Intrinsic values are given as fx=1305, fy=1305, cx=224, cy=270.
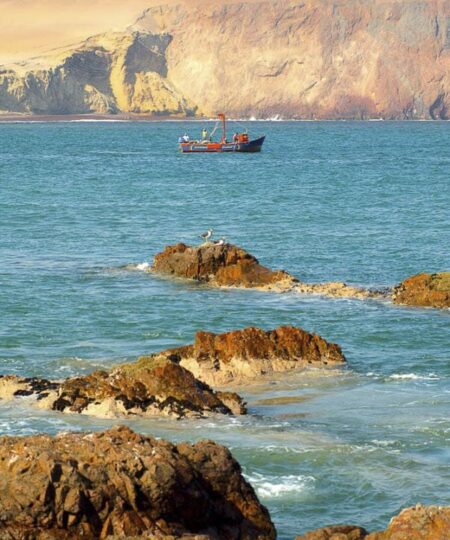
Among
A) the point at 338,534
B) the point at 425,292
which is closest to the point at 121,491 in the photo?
the point at 338,534

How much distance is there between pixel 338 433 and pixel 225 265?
638 inches

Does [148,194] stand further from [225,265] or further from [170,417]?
[170,417]

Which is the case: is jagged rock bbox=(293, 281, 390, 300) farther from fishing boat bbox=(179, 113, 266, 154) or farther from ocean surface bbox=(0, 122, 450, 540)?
fishing boat bbox=(179, 113, 266, 154)

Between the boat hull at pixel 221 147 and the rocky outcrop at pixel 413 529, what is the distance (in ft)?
335

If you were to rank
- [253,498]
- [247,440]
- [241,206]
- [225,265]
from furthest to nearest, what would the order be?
[241,206] < [225,265] < [247,440] < [253,498]

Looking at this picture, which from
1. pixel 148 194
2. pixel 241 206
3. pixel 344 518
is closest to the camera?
pixel 344 518

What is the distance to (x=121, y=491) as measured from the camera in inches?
475

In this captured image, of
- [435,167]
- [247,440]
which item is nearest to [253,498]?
[247,440]

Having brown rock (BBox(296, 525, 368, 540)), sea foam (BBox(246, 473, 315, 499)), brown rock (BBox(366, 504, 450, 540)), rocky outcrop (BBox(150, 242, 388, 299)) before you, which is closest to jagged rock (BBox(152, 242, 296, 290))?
rocky outcrop (BBox(150, 242, 388, 299))

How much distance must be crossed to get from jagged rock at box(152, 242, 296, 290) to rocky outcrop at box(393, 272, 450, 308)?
11.2 feet

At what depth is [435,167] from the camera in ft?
304

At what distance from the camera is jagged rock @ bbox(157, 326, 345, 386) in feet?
75.7

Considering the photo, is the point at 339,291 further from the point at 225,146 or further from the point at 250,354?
the point at 225,146

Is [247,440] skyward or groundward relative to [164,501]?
groundward
